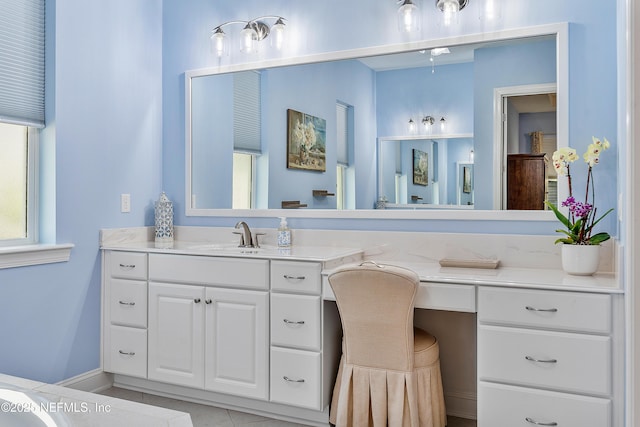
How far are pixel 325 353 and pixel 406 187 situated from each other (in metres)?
1.01

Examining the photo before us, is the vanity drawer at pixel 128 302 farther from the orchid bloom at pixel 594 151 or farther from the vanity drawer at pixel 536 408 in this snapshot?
the orchid bloom at pixel 594 151

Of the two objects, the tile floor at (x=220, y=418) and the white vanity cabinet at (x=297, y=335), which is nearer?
the white vanity cabinet at (x=297, y=335)

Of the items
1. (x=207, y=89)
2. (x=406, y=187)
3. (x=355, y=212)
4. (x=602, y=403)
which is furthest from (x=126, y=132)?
(x=602, y=403)

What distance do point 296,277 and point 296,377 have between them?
1.58 feet

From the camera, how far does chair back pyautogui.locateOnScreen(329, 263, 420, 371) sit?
2.15 m

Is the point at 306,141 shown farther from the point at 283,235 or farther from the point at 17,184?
the point at 17,184

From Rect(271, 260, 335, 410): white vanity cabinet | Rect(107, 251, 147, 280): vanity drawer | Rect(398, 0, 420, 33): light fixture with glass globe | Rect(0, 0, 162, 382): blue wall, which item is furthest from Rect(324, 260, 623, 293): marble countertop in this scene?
Rect(0, 0, 162, 382): blue wall

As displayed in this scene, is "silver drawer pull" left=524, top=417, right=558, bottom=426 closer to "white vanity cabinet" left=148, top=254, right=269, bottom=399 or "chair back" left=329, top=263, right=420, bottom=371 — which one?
"chair back" left=329, top=263, right=420, bottom=371

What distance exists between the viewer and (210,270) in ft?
8.84

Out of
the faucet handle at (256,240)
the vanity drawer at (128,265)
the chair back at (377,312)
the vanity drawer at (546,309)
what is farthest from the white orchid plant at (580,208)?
the vanity drawer at (128,265)

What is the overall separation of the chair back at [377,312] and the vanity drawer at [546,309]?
0.32 meters

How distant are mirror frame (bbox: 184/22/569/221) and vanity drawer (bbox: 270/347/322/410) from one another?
0.88 metres

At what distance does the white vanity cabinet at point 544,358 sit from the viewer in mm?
1946

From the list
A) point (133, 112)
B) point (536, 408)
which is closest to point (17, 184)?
point (133, 112)
